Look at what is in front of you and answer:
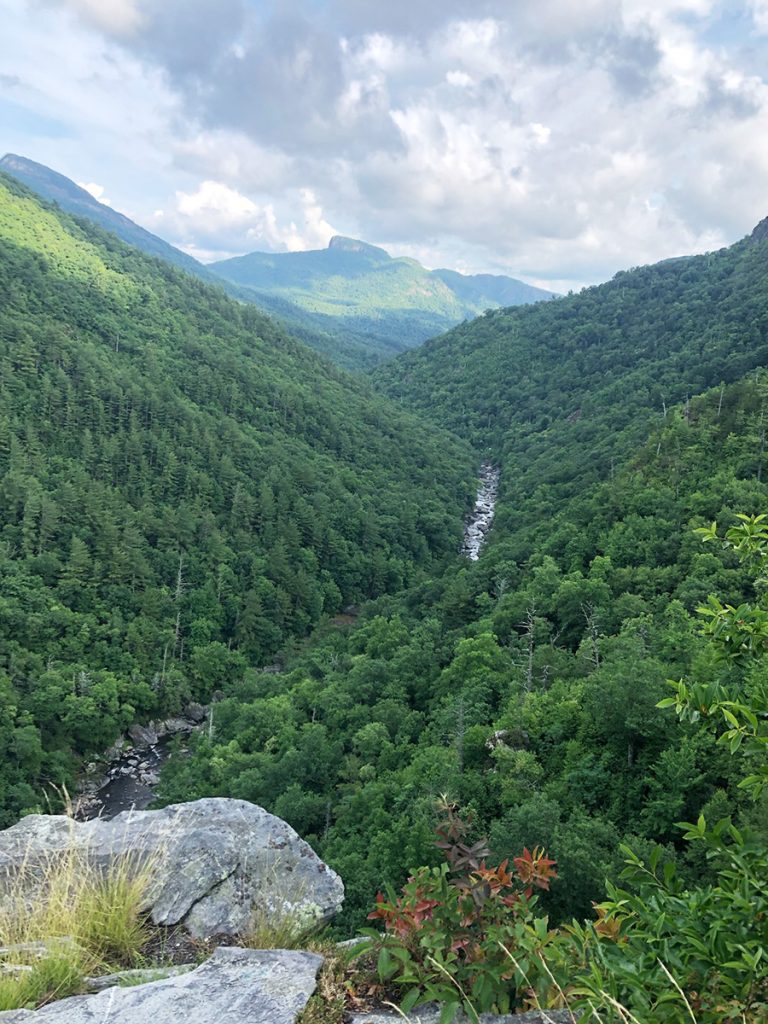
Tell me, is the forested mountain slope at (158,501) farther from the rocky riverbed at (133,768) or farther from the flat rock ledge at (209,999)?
the flat rock ledge at (209,999)

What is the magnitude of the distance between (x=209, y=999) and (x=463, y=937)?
2.02 meters

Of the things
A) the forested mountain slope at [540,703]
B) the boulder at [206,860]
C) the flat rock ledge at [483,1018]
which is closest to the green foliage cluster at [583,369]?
the forested mountain slope at [540,703]

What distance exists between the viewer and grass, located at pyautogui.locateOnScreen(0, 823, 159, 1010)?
433 centimetres

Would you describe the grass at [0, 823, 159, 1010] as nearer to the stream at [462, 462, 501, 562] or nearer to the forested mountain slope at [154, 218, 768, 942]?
the forested mountain slope at [154, 218, 768, 942]

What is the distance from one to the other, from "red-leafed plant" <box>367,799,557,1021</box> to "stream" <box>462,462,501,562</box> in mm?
72088

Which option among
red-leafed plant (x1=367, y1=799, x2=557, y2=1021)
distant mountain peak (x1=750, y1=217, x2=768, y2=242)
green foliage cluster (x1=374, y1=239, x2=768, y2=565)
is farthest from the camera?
distant mountain peak (x1=750, y1=217, x2=768, y2=242)

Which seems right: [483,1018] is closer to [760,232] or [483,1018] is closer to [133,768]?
[133,768]

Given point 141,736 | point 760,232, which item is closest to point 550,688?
point 141,736

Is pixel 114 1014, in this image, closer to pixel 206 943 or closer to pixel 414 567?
pixel 206 943

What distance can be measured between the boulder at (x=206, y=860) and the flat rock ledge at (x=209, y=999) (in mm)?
1077

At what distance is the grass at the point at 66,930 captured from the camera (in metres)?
4.33

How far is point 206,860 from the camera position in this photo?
6.87m

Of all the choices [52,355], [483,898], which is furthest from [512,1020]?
[52,355]

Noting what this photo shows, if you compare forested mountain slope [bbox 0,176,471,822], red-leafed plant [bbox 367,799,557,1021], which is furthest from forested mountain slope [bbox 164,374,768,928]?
forested mountain slope [bbox 0,176,471,822]
